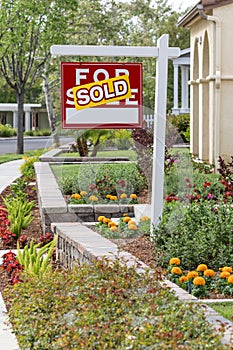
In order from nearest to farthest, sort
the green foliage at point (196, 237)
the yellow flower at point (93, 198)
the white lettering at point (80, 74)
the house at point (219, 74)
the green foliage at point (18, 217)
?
the green foliage at point (196, 237) → the white lettering at point (80, 74) → the green foliage at point (18, 217) → the yellow flower at point (93, 198) → the house at point (219, 74)

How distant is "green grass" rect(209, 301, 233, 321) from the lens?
5.48 meters

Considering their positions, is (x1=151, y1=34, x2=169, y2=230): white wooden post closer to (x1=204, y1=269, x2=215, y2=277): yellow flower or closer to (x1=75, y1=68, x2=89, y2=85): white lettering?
(x1=75, y1=68, x2=89, y2=85): white lettering

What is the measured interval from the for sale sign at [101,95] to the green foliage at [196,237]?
1097 millimetres

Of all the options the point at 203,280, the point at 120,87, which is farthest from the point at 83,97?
the point at 203,280

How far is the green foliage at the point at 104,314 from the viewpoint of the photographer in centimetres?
436

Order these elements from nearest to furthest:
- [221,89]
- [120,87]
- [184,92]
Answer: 1. [120,87]
2. [221,89]
3. [184,92]

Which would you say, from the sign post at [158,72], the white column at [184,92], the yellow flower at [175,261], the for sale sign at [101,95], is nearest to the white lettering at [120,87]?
the for sale sign at [101,95]

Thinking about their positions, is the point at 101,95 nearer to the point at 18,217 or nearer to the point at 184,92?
the point at 18,217

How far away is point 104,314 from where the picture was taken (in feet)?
15.7

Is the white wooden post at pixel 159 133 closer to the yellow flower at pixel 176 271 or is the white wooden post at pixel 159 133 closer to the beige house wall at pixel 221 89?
the yellow flower at pixel 176 271

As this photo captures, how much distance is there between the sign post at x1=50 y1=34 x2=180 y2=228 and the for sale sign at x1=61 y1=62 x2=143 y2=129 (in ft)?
0.56

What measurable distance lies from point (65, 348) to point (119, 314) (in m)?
0.50

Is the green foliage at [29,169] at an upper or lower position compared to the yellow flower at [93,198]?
lower

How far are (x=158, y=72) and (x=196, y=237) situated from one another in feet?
6.03
